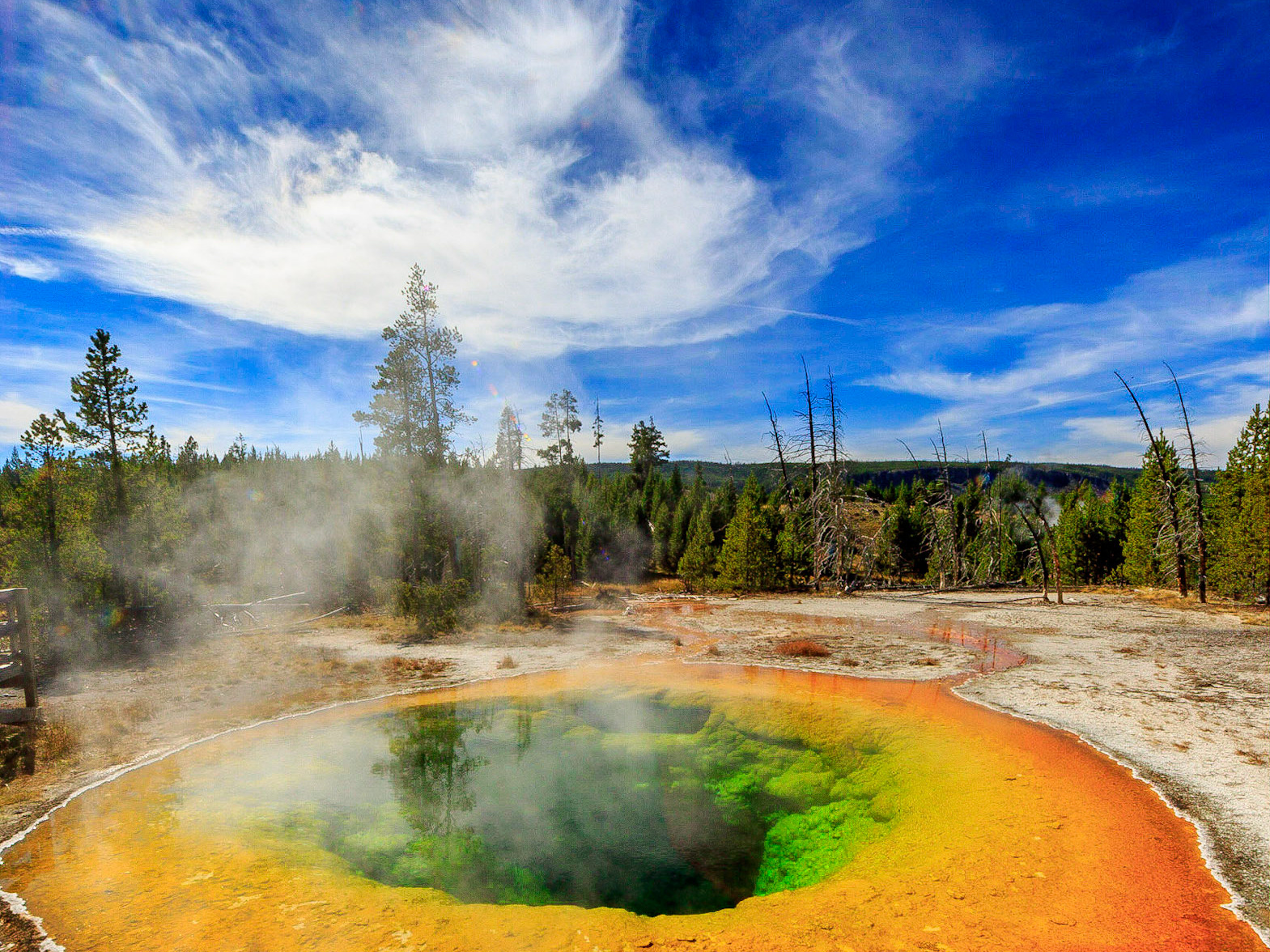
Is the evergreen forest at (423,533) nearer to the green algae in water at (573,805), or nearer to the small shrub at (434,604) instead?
the small shrub at (434,604)

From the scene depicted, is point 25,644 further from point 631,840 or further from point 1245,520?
point 1245,520

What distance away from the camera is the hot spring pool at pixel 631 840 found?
6.42m

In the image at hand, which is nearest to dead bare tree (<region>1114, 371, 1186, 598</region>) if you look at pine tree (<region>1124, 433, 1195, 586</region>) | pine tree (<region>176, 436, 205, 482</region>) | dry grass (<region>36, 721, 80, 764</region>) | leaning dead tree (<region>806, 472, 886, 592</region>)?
pine tree (<region>1124, 433, 1195, 586</region>)

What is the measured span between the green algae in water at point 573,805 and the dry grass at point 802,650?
5.66 metres

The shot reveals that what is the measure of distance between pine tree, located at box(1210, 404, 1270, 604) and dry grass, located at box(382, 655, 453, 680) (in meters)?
35.1

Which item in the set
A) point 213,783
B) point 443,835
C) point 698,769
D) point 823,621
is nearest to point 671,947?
point 443,835

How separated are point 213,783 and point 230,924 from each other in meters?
4.97

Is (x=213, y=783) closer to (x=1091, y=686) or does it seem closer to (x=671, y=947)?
(x=671, y=947)

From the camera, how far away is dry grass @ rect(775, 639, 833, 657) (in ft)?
63.2

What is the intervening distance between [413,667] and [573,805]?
1005cm

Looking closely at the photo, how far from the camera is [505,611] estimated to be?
27.1 metres

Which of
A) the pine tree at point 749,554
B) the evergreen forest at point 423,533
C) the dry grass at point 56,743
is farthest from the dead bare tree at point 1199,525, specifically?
the dry grass at point 56,743

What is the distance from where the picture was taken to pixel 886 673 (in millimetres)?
17000

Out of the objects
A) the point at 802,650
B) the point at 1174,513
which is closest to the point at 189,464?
the point at 802,650
